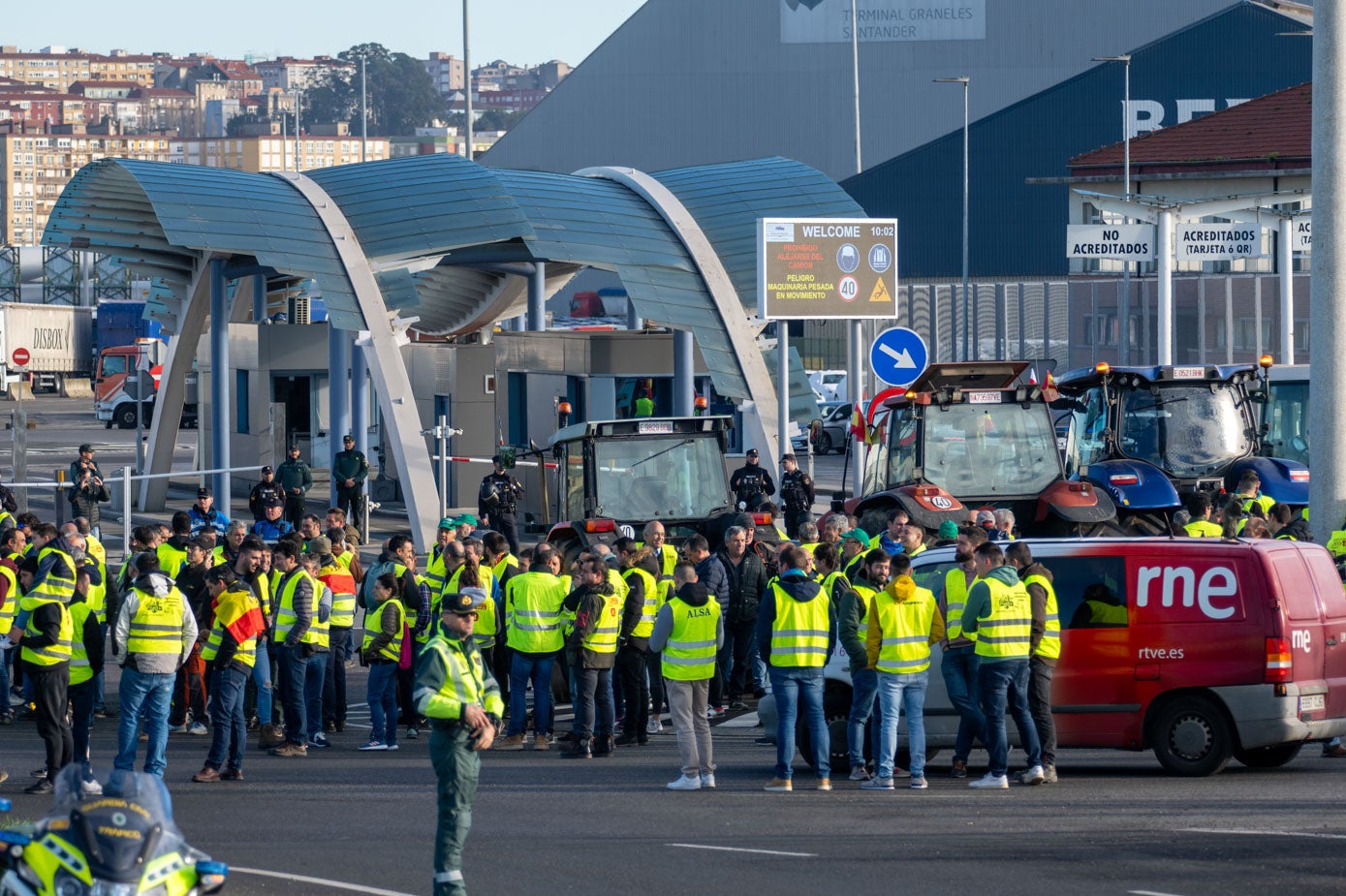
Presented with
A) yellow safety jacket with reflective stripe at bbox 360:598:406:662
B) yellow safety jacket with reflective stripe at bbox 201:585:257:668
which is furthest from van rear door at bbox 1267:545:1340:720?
yellow safety jacket with reflective stripe at bbox 201:585:257:668

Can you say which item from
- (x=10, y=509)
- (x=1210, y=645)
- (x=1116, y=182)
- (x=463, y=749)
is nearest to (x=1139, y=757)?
(x=1210, y=645)

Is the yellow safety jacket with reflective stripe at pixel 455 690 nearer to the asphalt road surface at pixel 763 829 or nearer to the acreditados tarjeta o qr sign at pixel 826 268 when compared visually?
the asphalt road surface at pixel 763 829

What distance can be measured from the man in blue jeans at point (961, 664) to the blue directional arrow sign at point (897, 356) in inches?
349

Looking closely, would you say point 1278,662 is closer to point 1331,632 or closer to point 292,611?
point 1331,632

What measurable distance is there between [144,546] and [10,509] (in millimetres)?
8551

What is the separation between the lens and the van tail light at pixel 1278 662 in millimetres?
12695

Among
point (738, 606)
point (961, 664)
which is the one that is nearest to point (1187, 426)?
point (738, 606)

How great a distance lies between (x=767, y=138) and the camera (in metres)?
74.1

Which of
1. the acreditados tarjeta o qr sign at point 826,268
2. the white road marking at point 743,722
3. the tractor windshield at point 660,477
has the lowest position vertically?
the white road marking at point 743,722

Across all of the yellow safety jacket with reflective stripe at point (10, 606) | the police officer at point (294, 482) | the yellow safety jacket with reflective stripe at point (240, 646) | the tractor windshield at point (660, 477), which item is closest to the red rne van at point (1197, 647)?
the yellow safety jacket with reflective stripe at point (240, 646)

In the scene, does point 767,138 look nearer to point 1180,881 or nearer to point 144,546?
point 144,546

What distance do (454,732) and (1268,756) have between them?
6.48m

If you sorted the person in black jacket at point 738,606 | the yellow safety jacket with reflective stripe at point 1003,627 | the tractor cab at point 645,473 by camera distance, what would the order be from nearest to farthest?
the yellow safety jacket with reflective stripe at point 1003,627 → the person in black jacket at point 738,606 → the tractor cab at point 645,473

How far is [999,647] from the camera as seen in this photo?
12656 mm
